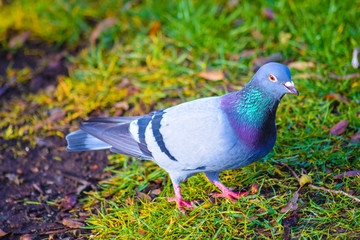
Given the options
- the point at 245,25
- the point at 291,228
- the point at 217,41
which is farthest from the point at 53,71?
the point at 291,228

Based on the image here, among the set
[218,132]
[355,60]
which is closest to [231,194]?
[218,132]

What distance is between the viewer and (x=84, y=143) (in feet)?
12.1

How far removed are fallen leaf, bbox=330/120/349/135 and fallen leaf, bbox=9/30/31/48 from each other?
14.3 ft

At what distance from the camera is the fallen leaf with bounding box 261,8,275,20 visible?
529cm

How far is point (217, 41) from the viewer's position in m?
5.07

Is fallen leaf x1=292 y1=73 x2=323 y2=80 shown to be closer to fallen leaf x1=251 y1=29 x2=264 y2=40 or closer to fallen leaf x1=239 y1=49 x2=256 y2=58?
fallen leaf x1=239 y1=49 x2=256 y2=58

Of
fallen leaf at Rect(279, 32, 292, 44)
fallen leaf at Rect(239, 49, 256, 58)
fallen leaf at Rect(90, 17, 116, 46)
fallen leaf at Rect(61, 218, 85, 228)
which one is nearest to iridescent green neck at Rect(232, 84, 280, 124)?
fallen leaf at Rect(61, 218, 85, 228)

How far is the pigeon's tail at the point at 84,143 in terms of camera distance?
367cm

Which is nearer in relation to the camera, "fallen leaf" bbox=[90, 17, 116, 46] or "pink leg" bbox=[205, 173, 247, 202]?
"pink leg" bbox=[205, 173, 247, 202]

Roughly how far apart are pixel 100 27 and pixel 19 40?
→ 119 cm

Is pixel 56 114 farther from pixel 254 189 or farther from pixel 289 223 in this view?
pixel 289 223

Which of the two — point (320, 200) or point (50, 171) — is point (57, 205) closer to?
point (50, 171)

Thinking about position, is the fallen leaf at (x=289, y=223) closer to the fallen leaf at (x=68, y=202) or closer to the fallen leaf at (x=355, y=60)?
the fallen leaf at (x=68, y=202)

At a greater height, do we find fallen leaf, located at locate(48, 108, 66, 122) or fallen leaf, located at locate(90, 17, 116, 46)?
fallen leaf, located at locate(90, 17, 116, 46)
